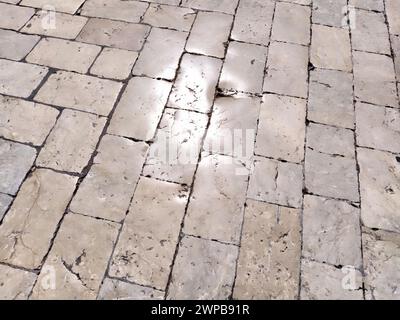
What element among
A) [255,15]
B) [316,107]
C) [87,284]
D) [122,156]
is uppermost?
[255,15]

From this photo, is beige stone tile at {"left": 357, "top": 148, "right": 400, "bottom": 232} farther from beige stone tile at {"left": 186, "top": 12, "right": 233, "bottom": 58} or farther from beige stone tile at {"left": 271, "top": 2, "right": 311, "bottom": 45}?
beige stone tile at {"left": 186, "top": 12, "right": 233, "bottom": 58}

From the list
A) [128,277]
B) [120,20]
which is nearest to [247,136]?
[128,277]

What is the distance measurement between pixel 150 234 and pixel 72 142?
1.10 meters

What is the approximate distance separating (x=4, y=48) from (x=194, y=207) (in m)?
2.68

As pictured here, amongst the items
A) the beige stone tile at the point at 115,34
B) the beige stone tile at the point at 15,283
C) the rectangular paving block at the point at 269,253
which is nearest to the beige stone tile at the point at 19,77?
the beige stone tile at the point at 115,34

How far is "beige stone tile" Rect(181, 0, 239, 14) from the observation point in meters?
4.36

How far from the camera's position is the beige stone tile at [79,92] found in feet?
11.2

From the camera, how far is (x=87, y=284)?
246 cm

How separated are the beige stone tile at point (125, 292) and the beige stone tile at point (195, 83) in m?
1.67

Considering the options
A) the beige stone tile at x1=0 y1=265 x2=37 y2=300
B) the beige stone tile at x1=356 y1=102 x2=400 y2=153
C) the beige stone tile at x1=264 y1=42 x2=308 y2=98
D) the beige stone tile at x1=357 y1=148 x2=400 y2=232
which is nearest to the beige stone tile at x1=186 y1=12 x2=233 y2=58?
the beige stone tile at x1=264 y1=42 x2=308 y2=98

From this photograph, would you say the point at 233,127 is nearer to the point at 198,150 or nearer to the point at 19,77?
the point at 198,150

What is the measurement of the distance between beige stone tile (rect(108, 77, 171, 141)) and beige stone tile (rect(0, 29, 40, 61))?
3.95 feet

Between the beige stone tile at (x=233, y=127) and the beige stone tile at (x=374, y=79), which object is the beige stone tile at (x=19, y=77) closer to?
the beige stone tile at (x=233, y=127)

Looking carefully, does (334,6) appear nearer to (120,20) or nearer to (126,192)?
(120,20)
